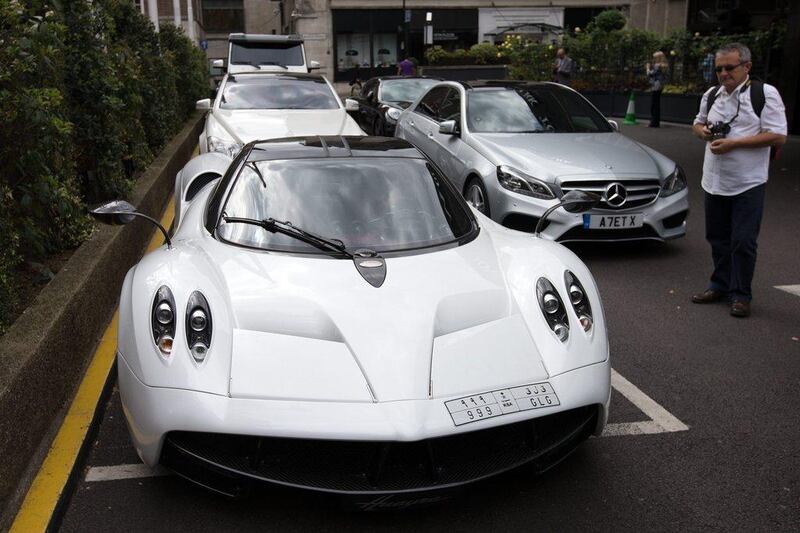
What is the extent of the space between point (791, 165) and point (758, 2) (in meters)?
12.7

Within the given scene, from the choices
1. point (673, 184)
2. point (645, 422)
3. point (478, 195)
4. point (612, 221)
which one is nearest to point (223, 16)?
point (478, 195)

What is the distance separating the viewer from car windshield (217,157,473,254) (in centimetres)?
398

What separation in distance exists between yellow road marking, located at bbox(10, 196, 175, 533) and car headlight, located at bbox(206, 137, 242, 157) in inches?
168

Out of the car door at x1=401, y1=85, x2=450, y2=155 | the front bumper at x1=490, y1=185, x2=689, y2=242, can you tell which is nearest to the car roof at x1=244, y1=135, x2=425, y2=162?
the front bumper at x1=490, y1=185, x2=689, y2=242

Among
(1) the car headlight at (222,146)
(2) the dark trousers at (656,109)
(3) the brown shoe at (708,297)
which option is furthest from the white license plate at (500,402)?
(2) the dark trousers at (656,109)

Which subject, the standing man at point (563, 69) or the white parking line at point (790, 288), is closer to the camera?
the white parking line at point (790, 288)

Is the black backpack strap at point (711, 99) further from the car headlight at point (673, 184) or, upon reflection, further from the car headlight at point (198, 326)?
the car headlight at point (198, 326)

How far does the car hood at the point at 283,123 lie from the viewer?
30.5 feet

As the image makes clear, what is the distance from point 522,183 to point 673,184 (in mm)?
1472

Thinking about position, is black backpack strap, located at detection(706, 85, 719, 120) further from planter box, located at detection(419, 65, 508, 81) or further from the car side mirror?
planter box, located at detection(419, 65, 508, 81)

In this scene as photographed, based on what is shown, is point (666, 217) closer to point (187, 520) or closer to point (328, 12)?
point (187, 520)

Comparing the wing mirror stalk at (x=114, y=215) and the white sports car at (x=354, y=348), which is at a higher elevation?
the wing mirror stalk at (x=114, y=215)

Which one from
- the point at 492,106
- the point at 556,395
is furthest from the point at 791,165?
the point at 556,395

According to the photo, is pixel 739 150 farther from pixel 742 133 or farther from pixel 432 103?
pixel 432 103
